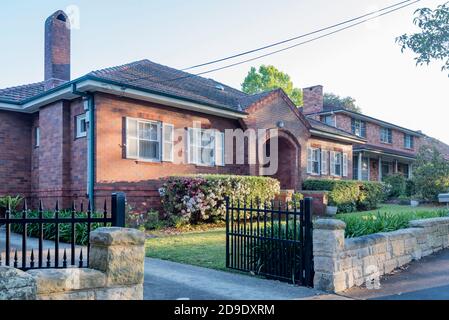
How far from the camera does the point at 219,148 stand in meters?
17.0

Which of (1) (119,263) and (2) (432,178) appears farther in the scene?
(2) (432,178)

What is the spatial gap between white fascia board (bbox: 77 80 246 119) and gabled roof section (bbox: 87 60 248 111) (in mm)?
193

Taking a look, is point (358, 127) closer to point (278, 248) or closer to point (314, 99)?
point (314, 99)

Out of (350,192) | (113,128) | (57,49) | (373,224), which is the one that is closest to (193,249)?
(373,224)

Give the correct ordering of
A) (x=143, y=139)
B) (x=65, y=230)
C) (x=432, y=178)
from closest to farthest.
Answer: (x=65, y=230)
(x=143, y=139)
(x=432, y=178)

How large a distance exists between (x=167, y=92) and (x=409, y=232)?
Answer: 931 centimetres

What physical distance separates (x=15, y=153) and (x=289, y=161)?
12.4 metres

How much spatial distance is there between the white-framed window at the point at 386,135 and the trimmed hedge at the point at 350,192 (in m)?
14.4

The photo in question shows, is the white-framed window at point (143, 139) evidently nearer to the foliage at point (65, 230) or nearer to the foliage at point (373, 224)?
the foliage at point (65, 230)

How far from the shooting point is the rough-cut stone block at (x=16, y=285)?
310 centimetres

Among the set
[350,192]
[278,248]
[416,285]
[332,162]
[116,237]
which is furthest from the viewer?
[332,162]
